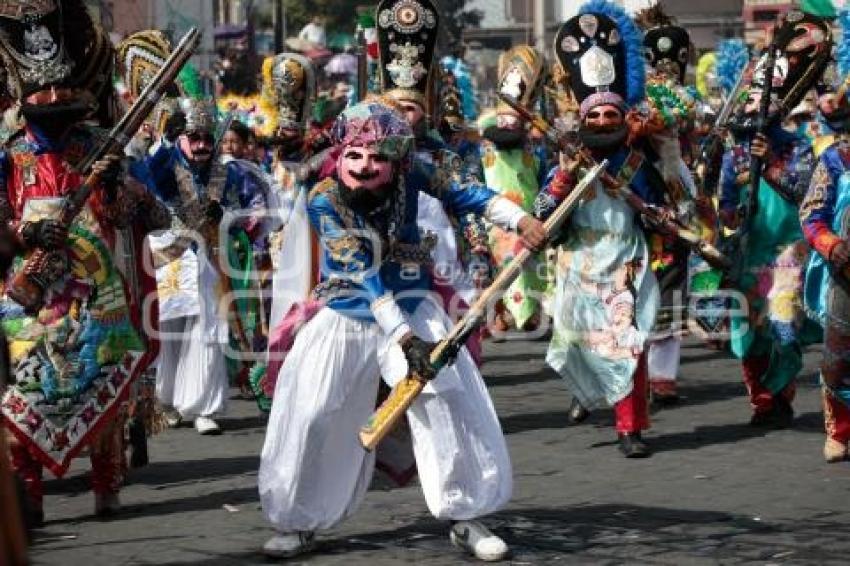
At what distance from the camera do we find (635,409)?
437 inches

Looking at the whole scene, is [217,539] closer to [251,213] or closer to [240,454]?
[240,454]

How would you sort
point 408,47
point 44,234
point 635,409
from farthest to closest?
point 408,47
point 635,409
point 44,234

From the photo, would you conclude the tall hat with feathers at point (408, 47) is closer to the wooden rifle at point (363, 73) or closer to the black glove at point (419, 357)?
the wooden rifle at point (363, 73)

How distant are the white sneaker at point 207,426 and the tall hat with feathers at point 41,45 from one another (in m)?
3.51

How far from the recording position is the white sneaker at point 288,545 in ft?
27.8

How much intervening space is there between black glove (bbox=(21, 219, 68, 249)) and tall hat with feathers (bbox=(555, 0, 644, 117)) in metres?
3.52

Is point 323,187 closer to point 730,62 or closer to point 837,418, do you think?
point 837,418

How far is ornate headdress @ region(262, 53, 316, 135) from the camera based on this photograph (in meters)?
14.5

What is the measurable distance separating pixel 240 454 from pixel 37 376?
2.38 meters

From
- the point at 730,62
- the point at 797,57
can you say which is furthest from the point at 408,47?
the point at 730,62

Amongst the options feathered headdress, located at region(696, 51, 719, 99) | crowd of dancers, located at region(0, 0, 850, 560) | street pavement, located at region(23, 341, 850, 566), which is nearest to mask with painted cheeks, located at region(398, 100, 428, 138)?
crowd of dancers, located at region(0, 0, 850, 560)

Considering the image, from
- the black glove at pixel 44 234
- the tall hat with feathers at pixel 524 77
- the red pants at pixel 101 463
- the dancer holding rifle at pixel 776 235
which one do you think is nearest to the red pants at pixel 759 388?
the dancer holding rifle at pixel 776 235

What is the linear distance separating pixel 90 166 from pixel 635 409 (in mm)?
3431

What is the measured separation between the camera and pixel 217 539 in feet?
29.2
